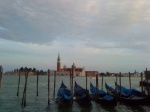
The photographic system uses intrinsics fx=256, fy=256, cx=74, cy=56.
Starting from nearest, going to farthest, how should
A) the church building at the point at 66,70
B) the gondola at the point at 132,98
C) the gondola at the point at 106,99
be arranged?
the gondola at the point at 106,99, the gondola at the point at 132,98, the church building at the point at 66,70

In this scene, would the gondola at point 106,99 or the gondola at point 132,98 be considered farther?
the gondola at point 132,98

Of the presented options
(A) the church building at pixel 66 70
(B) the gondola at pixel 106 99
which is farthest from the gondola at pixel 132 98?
(A) the church building at pixel 66 70

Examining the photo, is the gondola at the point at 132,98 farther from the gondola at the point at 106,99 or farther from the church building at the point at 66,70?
the church building at the point at 66,70

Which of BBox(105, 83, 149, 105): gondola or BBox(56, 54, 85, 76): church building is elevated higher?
BBox(56, 54, 85, 76): church building

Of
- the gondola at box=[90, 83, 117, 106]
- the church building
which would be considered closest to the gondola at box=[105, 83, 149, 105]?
the gondola at box=[90, 83, 117, 106]

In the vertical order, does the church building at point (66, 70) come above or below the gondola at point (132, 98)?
above

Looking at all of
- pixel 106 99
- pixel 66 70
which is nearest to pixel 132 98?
pixel 106 99

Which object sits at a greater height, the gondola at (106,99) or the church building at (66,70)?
the church building at (66,70)

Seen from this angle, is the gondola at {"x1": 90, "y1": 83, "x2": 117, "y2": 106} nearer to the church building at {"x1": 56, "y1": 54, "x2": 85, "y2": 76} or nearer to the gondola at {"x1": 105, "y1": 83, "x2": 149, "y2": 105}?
the gondola at {"x1": 105, "y1": 83, "x2": 149, "y2": 105}

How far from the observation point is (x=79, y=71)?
171 meters

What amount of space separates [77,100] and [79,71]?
147643 millimetres

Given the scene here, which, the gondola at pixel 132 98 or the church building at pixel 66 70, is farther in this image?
the church building at pixel 66 70

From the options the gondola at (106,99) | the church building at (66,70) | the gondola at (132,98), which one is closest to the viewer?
the gondola at (106,99)

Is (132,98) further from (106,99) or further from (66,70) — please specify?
(66,70)
